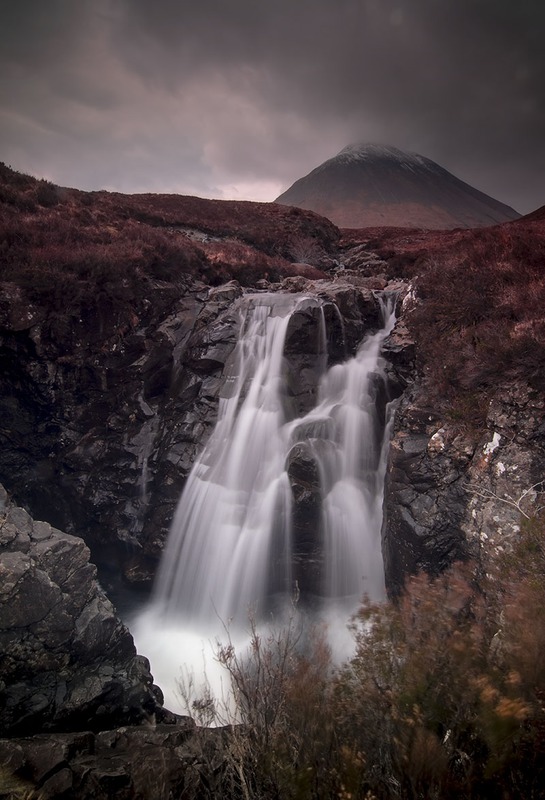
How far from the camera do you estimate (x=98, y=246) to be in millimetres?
17656

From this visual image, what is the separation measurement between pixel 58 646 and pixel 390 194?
377 ft

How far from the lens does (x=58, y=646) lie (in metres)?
8.77

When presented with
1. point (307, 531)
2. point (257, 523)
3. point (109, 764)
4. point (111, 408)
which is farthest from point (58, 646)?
point (111, 408)

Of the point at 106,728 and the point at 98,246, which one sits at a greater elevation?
the point at 98,246

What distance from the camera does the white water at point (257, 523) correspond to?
38.0 feet

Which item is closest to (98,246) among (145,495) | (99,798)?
(145,495)

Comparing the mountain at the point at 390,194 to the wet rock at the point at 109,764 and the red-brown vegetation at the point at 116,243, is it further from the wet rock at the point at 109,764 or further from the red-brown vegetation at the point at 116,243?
the wet rock at the point at 109,764

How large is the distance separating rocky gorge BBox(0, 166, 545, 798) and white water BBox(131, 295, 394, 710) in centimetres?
76

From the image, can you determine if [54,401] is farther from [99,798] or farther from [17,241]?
[99,798]

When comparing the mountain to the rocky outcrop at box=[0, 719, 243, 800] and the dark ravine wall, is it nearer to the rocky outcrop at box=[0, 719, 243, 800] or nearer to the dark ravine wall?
the dark ravine wall

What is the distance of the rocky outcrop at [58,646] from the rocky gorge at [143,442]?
0.13 feet

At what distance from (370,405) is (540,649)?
32.8 feet

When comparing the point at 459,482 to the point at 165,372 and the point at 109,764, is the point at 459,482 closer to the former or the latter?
the point at 109,764

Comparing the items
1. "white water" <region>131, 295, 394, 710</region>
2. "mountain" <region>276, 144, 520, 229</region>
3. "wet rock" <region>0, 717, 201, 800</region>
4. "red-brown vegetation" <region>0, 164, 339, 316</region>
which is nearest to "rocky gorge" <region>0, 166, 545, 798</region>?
"wet rock" <region>0, 717, 201, 800</region>
